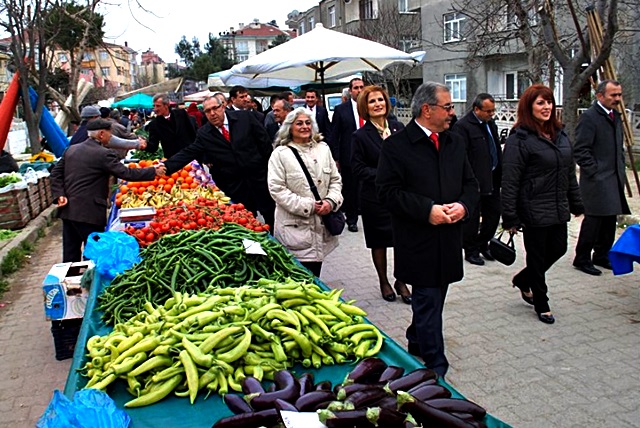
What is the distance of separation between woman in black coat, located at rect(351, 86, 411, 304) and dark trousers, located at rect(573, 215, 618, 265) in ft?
7.26

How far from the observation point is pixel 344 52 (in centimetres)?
880

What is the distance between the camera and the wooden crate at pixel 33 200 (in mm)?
11133

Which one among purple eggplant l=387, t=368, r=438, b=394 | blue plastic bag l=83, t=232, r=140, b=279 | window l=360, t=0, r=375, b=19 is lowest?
purple eggplant l=387, t=368, r=438, b=394

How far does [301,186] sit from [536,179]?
2.01 meters

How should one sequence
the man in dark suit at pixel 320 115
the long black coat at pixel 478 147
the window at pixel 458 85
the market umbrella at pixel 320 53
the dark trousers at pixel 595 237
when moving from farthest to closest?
the window at pixel 458 85, the man in dark suit at pixel 320 115, the market umbrella at pixel 320 53, the long black coat at pixel 478 147, the dark trousers at pixel 595 237

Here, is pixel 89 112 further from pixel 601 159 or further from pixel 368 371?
pixel 368 371

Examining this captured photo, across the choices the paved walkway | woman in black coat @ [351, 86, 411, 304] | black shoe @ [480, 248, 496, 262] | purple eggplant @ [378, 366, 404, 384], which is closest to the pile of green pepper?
purple eggplant @ [378, 366, 404, 384]

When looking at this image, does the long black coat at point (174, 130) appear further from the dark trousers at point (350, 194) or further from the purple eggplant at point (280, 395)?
the purple eggplant at point (280, 395)

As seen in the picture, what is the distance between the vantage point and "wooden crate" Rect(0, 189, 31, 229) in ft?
33.6

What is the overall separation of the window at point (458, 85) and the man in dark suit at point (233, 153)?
2883cm

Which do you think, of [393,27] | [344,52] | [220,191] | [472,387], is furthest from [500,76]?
[472,387]

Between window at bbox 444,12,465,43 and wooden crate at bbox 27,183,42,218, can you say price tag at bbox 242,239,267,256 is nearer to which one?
wooden crate at bbox 27,183,42,218

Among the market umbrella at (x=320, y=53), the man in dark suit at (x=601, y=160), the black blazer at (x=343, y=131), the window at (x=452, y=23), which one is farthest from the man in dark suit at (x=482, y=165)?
the window at (x=452, y=23)

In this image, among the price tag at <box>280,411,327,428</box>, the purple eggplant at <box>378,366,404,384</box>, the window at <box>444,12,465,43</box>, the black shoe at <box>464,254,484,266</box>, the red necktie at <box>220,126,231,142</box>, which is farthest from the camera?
the window at <box>444,12,465,43</box>
